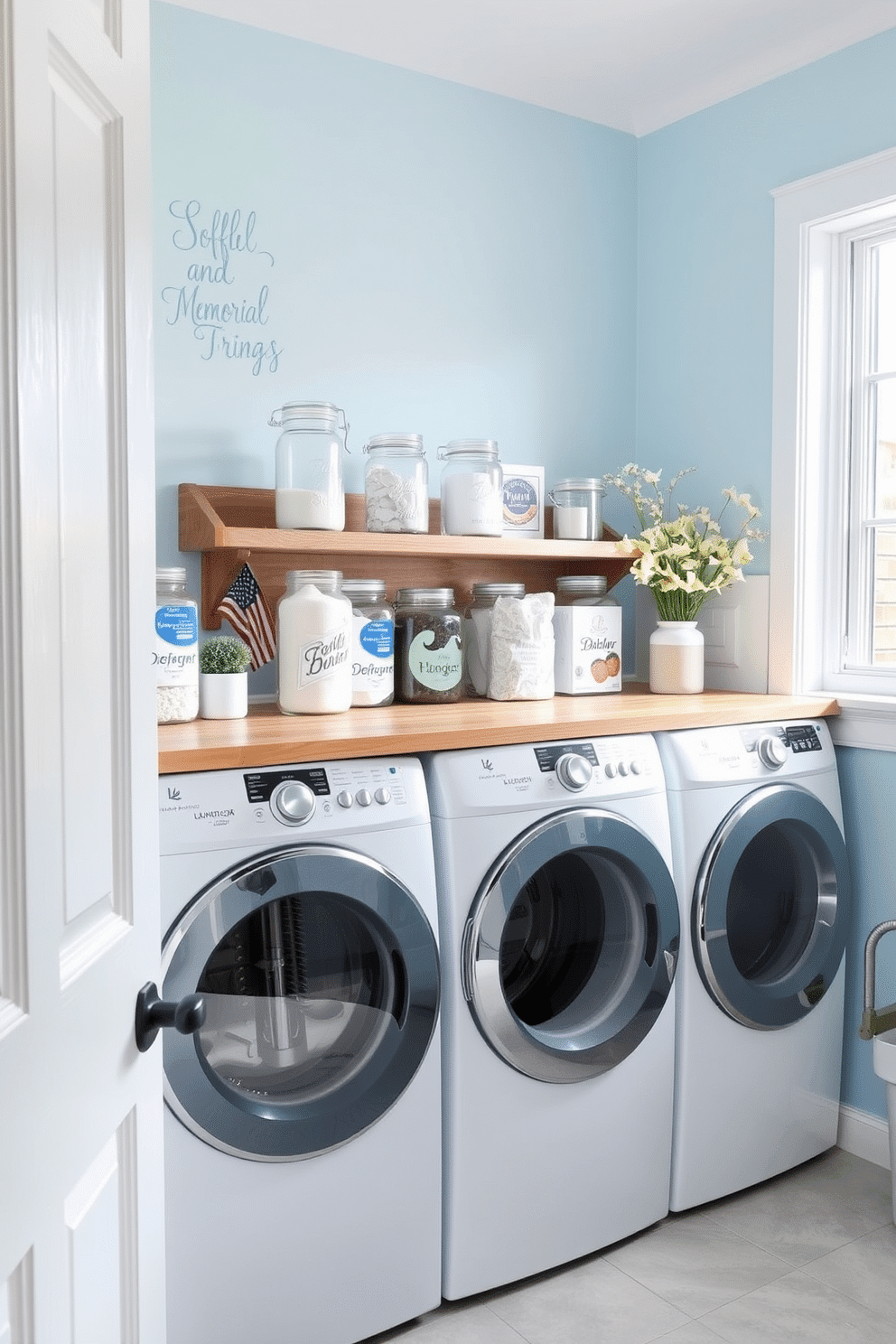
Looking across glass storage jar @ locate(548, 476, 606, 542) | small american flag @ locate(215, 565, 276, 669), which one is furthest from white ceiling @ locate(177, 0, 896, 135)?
small american flag @ locate(215, 565, 276, 669)

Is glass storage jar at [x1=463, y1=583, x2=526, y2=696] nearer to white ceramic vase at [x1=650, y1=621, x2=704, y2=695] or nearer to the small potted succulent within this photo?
white ceramic vase at [x1=650, y1=621, x2=704, y2=695]

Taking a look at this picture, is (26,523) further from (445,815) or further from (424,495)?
(424,495)

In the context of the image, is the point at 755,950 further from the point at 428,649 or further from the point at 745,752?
the point at 428,649

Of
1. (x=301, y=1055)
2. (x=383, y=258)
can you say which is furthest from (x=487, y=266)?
(x=301, y=1055)

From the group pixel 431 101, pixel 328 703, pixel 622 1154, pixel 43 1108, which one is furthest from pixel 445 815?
pixel 431 101

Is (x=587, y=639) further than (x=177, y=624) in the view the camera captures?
Yes

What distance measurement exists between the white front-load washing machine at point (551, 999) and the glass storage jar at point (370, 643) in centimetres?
38

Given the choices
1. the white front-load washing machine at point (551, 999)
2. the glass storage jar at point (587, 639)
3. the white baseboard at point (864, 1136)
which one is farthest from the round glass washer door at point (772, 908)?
the glass storage jar at point (587, 639)

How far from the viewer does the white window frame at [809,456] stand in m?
2.51

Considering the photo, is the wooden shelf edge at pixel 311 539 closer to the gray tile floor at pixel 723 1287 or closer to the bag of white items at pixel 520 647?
the bag of white items at pixel 520 647

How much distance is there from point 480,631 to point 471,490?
31 cm

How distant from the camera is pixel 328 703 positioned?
2088 mm

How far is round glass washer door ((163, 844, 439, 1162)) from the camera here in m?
1.59

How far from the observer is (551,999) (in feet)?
6.62
